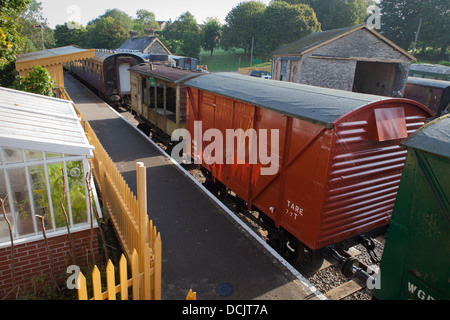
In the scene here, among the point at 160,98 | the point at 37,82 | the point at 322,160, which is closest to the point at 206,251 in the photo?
the point at 322,160

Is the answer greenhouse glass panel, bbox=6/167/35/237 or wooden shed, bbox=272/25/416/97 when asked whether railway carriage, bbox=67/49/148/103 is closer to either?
wooden shed, bbox=272/25/416/97

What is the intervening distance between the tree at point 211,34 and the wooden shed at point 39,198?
67.3 meters

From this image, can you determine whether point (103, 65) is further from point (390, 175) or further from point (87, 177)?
point (390, 175)

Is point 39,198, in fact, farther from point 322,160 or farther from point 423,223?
point 423,223

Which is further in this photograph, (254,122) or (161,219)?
(161,219)

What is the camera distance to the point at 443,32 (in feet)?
152

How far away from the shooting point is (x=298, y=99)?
5254mm

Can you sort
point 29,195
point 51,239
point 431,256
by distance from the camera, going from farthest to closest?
point 51,239 → point 29,195 → point 431,256

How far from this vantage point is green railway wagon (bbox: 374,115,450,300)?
3.35m

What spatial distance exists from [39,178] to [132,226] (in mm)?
1492

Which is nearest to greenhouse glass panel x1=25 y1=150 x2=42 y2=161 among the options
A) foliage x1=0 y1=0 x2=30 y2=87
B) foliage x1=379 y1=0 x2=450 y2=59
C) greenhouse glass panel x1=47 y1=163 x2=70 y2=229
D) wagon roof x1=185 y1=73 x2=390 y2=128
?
greenhouse glass panel x1=47 y1=163 x2=70 y2=229

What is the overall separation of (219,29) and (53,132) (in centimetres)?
6839

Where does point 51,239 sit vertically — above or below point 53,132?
below
